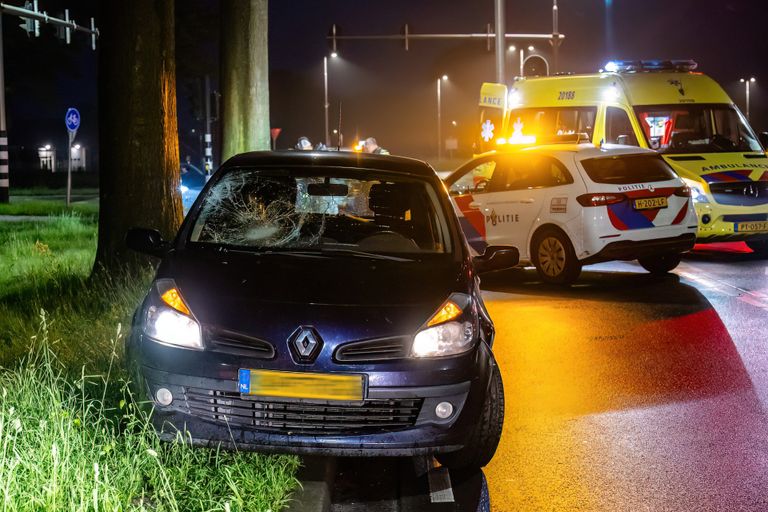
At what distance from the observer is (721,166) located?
15.8 meters

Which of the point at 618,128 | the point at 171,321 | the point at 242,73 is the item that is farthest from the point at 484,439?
the point at 242,73

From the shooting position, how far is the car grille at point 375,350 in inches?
199

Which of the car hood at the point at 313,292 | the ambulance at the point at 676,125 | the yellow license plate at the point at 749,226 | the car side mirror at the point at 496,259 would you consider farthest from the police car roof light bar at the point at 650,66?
the car hood at the point at 313,292

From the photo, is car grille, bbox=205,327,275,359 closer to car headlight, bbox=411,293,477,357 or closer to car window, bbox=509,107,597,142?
car headlight, bbox=411,293,477,357

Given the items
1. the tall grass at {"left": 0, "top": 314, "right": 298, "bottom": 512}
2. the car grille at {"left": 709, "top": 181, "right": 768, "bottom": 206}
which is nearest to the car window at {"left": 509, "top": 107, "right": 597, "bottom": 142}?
the car grille at {"left": 709, "top": 181, "right": 768, "bottom": 206}

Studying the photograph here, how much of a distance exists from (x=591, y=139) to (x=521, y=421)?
12271 mm

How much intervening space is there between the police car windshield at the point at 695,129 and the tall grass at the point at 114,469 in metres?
12.8

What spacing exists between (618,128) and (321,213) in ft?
40.2

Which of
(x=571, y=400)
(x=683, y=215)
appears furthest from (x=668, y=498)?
(x=683, y=215)

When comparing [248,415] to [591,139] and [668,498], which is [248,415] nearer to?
[668,498]

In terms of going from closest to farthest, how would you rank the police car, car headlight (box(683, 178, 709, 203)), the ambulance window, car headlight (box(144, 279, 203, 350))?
car headlight (box(144, 279, 203, 350)), the police car, car headlight (box(683, 178, 709, 203)), the ambulance window

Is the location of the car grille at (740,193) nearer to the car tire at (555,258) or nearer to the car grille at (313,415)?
the car tire at (555,258)

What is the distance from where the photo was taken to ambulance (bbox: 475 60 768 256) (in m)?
15.4

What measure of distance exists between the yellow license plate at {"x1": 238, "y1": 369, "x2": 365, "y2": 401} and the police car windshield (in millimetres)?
12679
